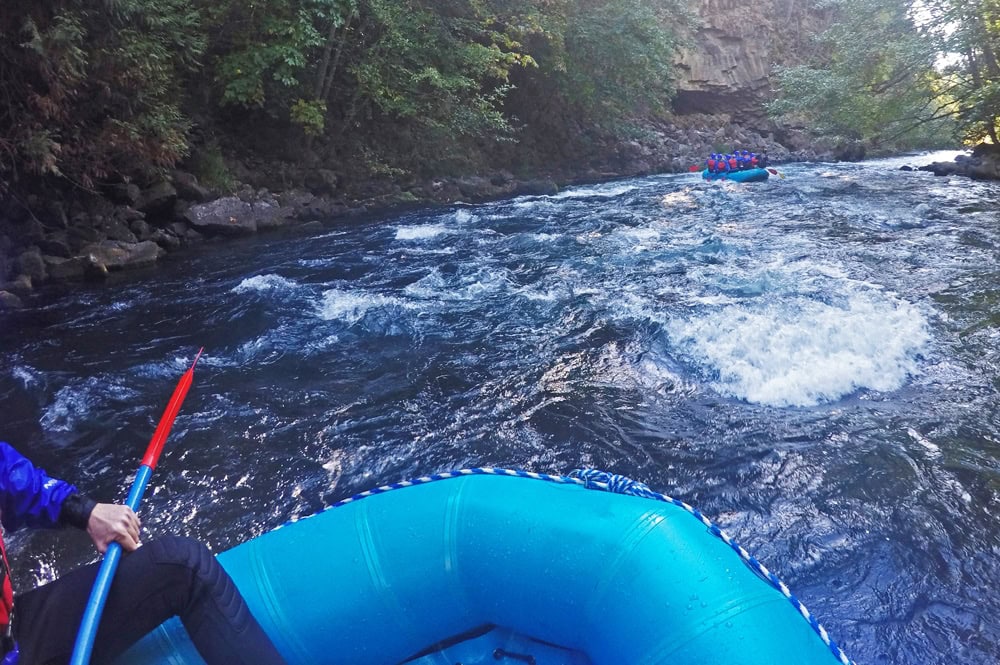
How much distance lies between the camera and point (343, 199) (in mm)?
10883

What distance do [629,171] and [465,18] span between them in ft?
21.2

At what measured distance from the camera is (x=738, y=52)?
2459 centimetres

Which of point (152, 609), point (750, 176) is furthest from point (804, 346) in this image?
point (750, 176)

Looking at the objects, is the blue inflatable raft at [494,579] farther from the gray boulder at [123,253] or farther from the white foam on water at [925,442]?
the gray boulder at [123,253]

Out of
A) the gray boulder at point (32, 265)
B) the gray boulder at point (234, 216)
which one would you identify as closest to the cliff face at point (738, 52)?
the gray boulder at point (234, 216)

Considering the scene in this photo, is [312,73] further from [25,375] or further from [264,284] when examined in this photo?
[25,375]

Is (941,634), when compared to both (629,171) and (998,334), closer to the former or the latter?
(998,334)

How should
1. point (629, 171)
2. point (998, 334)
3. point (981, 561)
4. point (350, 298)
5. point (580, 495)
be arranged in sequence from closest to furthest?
point (580, 495), point (981, 561), point (998, 334), point (350, 298), point (629, 171)

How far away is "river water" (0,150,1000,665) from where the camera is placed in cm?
233

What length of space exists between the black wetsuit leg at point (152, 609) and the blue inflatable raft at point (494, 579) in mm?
72

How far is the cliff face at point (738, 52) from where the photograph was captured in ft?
77.4

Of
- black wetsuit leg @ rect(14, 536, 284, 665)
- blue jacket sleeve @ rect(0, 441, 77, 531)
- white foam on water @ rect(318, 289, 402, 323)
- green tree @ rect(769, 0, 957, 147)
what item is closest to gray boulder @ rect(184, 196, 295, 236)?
white foam on water @ rect(318, 289, 402, 323)

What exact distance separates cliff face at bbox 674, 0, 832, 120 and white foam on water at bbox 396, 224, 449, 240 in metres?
17.6

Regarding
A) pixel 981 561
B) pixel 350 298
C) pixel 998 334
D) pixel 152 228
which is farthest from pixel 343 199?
pixel 981 561
